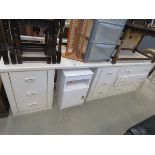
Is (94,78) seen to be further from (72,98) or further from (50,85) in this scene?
(50,85)

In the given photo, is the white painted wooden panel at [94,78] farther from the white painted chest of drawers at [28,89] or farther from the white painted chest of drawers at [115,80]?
the white painted chest of drawers at [28,89]

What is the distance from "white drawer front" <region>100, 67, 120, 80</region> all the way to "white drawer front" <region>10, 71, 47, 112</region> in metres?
0.76

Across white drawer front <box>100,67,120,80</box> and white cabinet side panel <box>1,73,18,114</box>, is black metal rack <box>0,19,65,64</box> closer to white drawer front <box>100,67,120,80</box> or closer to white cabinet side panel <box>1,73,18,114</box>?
white cabinet side panel <box>1,73,18,114</box>

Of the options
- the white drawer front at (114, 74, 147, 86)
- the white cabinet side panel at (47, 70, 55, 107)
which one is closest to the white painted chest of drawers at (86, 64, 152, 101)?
the white drawer front at (114, 74, 147, 86)

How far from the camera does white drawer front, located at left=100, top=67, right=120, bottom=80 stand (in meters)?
1.61

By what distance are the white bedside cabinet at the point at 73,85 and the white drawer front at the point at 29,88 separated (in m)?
0.22

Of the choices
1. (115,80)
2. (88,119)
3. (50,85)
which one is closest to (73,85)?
(50,85)

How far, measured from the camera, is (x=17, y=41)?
1.09 metres

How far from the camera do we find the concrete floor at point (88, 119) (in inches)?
56.0

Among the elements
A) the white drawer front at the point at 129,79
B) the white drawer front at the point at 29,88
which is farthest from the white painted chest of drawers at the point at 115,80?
the white drawer front at the point at 29,88

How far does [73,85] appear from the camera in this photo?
5.07 feet
